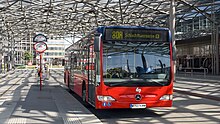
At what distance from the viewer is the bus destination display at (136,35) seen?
33.0ft

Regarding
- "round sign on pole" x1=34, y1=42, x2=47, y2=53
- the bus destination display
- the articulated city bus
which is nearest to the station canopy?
"round sign on pole" x1=34, y1=42, x2=47, y2=53

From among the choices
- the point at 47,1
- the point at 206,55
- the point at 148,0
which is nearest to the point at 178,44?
the point at 206,55

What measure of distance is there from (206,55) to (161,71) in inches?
1476

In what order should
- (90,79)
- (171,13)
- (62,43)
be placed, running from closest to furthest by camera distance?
(90,79) < (171,13) < (62,43)

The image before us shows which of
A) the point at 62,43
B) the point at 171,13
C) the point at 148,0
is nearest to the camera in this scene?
the point at 171,13

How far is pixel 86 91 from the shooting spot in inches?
487

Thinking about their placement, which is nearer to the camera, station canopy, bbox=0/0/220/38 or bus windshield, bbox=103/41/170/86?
bus windshield, bbox=103/41/170/86

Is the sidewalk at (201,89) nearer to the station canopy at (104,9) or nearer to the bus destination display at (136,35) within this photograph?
the bus destination display at (136,35)

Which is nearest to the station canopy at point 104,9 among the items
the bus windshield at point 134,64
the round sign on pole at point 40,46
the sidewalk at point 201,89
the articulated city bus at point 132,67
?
the sidewalk at point 201,89

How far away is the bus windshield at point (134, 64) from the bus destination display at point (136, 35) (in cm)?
14

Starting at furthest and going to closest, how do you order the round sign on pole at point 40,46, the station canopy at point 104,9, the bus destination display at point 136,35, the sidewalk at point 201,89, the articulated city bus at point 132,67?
the station canopy at point 104,9 < the round sign on pole at point 40,46 < the sidewalk at point 201,89 < the bus destination display at point 136,35 < the articulated city bus at point 132,67

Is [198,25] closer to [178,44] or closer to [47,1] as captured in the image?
[178,44]

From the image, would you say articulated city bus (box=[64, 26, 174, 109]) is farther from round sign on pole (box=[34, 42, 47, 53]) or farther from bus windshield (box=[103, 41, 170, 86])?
round sign on pole (box=[34, 42, 47, 53])

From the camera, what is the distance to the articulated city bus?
386 inches
